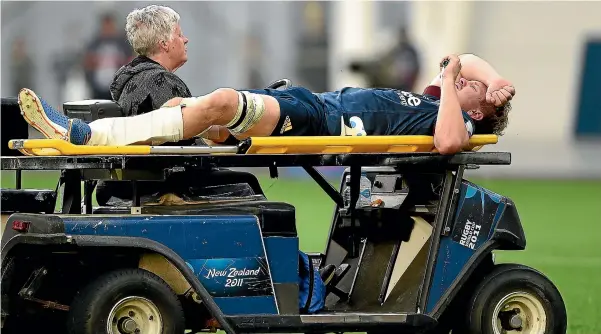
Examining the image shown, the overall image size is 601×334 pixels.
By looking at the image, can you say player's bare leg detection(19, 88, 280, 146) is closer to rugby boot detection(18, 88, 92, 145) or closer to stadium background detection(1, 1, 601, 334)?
rugby boot detection(18, 88, 92, 145)

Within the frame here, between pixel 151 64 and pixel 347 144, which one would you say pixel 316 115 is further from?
pixel 151 64

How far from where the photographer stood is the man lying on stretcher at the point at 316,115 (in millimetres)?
6262

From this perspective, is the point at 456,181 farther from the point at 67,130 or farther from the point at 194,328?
the point at 67,130

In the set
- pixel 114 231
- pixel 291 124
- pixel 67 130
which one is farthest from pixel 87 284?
pixel 291 124

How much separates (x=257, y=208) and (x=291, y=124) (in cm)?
52

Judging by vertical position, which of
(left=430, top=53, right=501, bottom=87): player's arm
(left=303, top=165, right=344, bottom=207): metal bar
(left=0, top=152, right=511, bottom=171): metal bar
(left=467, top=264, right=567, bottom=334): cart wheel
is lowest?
(left=467, top=264, right=567, bottom=334): cart wheel

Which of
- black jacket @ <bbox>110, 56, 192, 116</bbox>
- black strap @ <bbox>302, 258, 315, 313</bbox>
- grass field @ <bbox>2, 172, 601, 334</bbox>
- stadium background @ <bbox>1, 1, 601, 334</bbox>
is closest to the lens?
black strap @ <bbox>302, 258, 315, 313</bbox>

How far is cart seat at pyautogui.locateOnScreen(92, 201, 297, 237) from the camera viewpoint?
6.25 meters

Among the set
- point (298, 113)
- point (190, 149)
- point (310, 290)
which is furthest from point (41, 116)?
point (310, 290)

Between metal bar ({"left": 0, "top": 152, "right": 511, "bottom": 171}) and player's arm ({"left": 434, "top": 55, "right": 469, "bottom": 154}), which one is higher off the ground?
player's arm ({"left": 434, "top": 55, "right": 469, "bottom": 154})

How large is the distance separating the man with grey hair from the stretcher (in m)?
0.51

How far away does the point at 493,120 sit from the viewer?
7.15m

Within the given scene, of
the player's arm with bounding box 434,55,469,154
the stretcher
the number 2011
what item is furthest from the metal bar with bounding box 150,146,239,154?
the player's arm with bounding box 434,55,469,154

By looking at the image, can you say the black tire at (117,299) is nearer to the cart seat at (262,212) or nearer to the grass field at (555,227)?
the cart seat at (262,212)
